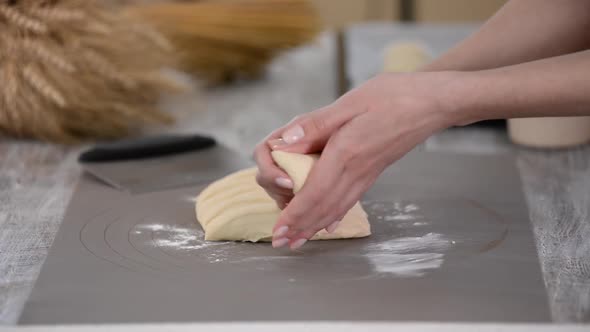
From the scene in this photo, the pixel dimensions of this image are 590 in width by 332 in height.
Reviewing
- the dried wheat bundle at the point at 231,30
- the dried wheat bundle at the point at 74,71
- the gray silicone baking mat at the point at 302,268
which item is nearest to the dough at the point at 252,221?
the gray silicone baking mat at the point at 302,268

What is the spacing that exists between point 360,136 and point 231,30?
956 millimetres

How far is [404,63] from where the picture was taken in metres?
1.56

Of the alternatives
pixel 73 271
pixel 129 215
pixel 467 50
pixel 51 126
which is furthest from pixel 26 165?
pixel 467 50

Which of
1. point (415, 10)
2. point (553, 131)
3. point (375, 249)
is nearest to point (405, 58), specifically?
point (553, 131)

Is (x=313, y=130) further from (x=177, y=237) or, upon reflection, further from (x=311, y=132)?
(x=177, y=237)

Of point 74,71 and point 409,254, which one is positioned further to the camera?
point 74,71

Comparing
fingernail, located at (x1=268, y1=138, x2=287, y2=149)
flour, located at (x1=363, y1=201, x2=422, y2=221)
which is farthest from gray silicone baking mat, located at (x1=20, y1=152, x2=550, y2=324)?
fingernail, located at (x1=268, y1=138, x2=287, y2=149)

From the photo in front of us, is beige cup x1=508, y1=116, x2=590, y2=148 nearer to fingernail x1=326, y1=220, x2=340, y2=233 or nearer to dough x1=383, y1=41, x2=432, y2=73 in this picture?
dough x1=383, y1=41, x2=432, y2=73

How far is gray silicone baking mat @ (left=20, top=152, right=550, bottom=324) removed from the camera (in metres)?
0.84

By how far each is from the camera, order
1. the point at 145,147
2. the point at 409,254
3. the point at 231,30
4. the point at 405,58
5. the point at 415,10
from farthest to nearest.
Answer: the point at 415,10 → the point at 231,30 → the point at 405,58 → the point at 145,147 → the point at 409,254

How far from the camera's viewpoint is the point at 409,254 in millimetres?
982

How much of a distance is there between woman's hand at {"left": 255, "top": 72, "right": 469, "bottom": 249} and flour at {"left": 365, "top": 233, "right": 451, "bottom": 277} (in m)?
0.08

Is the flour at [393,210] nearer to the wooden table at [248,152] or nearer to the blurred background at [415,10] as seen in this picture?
the wooden table at [248,152]

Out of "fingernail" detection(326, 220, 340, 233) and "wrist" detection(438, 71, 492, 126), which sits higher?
"wrist" detection(438, 71, 492, 126)
